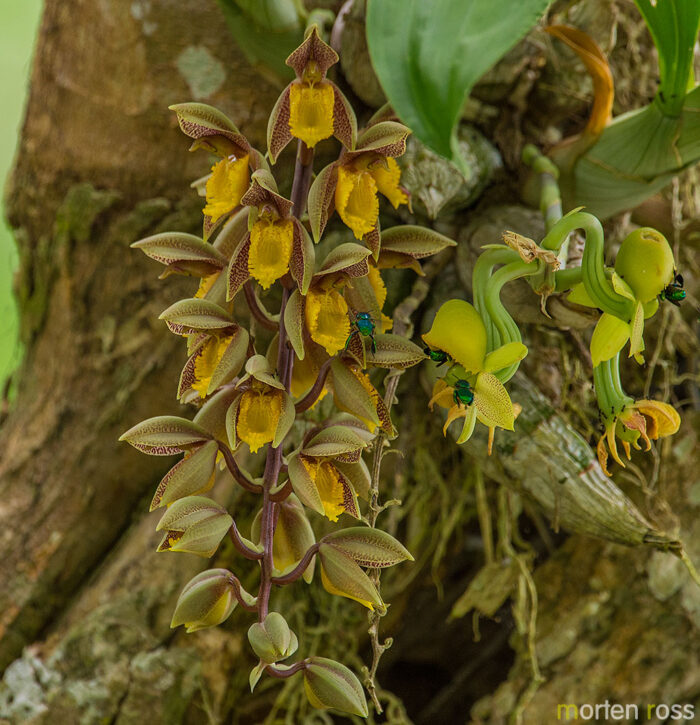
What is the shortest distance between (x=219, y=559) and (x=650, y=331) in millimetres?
722

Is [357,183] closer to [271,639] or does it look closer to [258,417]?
[258,417]

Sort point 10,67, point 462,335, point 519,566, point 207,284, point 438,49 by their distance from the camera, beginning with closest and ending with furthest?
1. point 438,49
2. point 462,335
3. point 207,284
4. point 519,566
5. point 10,67

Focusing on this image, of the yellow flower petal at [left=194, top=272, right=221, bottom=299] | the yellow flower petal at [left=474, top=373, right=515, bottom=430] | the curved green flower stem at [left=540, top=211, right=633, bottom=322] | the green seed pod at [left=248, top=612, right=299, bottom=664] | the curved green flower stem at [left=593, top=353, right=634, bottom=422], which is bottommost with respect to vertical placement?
the green seed pod at [left=248, top=612, right=299, bottom=664]

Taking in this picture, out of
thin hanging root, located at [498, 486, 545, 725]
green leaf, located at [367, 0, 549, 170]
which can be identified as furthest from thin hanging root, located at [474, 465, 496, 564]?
green leaf, located at [367, 0, 549, 170]

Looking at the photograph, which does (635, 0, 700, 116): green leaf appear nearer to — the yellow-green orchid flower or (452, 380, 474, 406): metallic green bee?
the yellow-green orchid flower

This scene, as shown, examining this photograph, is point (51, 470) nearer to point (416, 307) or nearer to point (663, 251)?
point (416, 307)

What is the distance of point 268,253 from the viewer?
24.6 inches

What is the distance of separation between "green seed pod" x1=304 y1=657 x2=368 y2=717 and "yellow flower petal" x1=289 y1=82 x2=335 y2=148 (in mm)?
481

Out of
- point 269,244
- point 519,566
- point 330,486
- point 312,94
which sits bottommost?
point 519,566

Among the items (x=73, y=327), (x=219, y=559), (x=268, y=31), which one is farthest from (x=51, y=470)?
(x=268, y=31)

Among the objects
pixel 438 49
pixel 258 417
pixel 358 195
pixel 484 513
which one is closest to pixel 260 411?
pixel 258 417

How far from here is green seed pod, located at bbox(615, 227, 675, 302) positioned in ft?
1.82

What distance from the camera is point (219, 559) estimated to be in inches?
38.9

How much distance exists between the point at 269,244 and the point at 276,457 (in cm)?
20
